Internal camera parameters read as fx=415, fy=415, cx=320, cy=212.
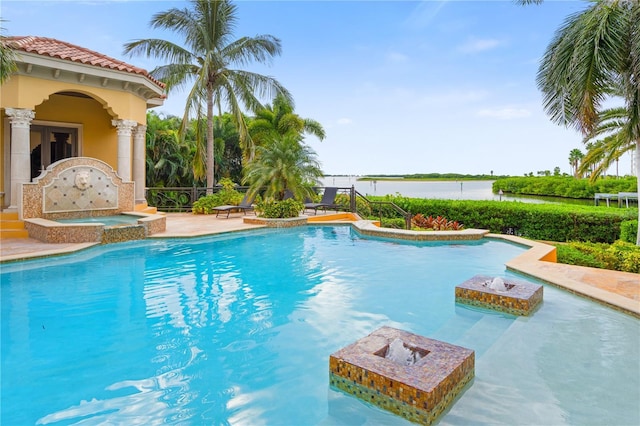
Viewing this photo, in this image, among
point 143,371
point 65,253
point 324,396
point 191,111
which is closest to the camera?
point 324,396

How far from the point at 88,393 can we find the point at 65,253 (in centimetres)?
645

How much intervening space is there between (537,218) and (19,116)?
15.3 metres

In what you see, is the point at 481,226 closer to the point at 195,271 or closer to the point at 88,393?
the point at 195,271

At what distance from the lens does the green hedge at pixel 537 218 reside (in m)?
11.9

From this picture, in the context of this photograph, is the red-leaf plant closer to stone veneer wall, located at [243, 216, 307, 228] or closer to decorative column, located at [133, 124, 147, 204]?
stone veneer wall, located at [243, 216, 307, 228]

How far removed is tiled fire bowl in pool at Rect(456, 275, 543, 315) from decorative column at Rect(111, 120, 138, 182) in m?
12.0

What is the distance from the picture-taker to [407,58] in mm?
20812

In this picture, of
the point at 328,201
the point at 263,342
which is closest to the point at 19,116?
the point at 328,201

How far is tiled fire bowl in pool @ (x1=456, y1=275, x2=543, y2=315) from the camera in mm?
5129

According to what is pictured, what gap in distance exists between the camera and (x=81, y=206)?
480 inches

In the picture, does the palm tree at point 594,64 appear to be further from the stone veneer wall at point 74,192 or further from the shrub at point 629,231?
the stone veneer wall at point 74,192

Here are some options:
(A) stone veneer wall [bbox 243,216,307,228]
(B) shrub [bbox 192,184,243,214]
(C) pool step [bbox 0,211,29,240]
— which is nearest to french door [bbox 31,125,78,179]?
(C) pool step [bbox 0,211,29,240]

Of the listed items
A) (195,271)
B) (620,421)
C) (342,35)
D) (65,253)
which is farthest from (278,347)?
(342,35)

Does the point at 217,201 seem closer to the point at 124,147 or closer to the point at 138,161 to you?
the point at 138,161
